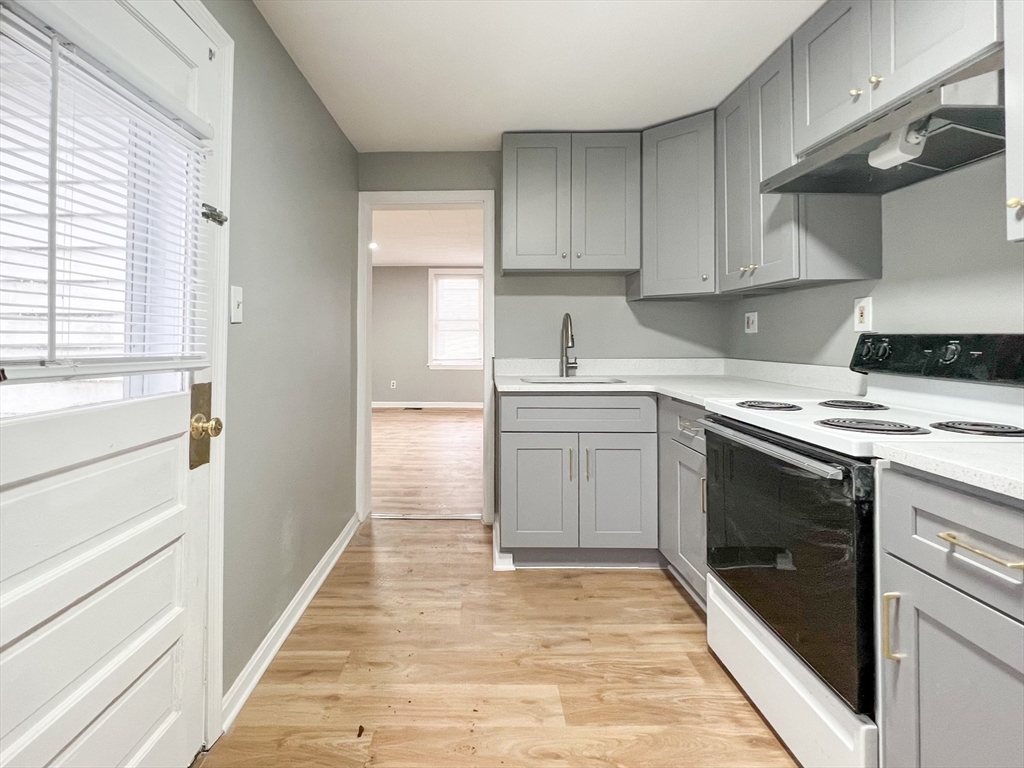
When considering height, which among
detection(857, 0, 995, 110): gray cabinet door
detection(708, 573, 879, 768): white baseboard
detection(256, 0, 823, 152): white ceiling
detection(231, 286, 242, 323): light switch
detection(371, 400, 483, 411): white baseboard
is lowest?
detection(708, 573, 879, 768): white baseboard

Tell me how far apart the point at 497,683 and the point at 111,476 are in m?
1.27

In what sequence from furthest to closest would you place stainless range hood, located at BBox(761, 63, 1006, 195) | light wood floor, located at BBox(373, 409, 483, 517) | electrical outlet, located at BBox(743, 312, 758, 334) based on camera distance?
light wood floor, located at BBox(373, 409, 483, 517)
electrical outlet, located at BBox(743, 312, 758, 334)
stainless range hood, located at BBox(761, 63, 1006, 195)

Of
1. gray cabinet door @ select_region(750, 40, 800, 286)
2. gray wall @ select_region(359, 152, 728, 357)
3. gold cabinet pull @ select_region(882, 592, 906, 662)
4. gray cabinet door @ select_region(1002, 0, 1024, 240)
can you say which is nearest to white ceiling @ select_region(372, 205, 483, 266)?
gray wall @ select_region(359, 152, 728, 357)

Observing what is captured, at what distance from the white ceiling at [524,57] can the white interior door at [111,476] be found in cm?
75

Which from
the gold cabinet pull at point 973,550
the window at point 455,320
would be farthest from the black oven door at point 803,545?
the window at point 455,320

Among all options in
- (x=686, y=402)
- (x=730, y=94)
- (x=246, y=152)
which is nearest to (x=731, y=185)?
(x=730, y=94)

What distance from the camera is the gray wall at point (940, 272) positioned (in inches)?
55.8

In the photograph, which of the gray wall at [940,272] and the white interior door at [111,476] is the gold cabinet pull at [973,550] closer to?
the gray wall at [940,272]

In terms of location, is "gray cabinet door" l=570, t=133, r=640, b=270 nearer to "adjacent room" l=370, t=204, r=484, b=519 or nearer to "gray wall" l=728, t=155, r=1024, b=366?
"gray wall" l=728, t=155, r=1024, b=366

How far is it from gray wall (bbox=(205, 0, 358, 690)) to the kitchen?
0.02m

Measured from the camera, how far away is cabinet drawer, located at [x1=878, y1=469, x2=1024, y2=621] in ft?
2.61

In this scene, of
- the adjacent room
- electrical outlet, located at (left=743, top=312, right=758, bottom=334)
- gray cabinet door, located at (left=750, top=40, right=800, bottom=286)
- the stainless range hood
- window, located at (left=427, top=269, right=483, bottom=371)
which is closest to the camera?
the stainless range hood

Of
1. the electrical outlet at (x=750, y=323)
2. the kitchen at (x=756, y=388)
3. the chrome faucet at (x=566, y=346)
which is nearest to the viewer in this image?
the kitchen at (x=756, y=388)

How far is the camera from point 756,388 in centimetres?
231
